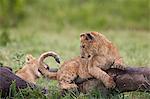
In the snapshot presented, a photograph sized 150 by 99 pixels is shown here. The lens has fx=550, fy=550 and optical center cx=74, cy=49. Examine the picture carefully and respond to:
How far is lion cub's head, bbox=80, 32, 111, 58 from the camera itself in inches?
214

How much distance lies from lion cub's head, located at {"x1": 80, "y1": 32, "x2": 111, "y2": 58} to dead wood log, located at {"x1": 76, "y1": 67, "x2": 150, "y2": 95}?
0.23 meters

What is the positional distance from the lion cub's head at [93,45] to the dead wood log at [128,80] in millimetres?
227

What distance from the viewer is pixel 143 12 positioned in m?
17.6

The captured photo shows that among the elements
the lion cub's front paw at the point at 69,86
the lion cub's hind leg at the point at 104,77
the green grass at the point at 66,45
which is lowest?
the lion cub's front paw at the point at 69,86

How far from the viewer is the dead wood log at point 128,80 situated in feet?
17.4

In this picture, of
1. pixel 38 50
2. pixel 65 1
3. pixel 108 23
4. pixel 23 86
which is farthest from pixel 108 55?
pixel 65 1

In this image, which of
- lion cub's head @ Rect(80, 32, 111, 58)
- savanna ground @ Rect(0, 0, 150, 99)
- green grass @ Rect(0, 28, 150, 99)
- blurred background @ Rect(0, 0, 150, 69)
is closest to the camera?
lion cub's head @ Rect(80, 32, 111, 58)

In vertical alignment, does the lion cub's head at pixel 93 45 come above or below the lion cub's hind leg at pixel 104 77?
above

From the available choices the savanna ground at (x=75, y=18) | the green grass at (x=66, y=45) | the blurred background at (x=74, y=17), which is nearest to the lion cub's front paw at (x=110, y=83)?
the green grass at (x=66, y=45)

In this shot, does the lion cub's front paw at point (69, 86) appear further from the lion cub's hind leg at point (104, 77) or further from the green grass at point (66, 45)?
the green grass at point (66, 45)

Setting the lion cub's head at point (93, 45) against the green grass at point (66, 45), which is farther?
the green grass at point (66, 45)

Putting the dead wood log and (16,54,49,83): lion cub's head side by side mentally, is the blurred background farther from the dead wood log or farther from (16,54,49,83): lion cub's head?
the dead wood log

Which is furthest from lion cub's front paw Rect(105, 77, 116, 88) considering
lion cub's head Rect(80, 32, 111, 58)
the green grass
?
the green grass

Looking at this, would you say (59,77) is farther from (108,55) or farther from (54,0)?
(54,0)
